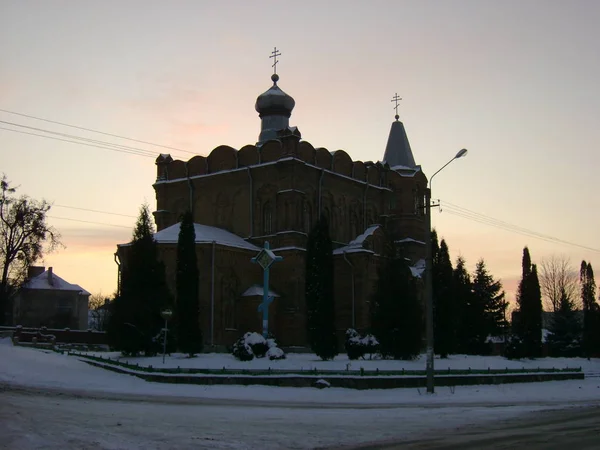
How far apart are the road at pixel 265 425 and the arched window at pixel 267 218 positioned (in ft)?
82.2

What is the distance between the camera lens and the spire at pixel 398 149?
53.7 m

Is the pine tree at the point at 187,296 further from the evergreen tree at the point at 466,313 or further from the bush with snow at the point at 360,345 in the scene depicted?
the evergreen tree at the point at 466,313

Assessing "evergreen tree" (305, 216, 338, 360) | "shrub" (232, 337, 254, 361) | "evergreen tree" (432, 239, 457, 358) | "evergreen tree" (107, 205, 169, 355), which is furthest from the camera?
"evergreen tree" (432, 239, 457, 358)

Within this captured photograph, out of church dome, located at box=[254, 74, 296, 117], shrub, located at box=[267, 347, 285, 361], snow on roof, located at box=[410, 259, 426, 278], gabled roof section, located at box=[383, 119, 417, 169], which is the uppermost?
church dome, located at box=[254, 74, 296, 117]

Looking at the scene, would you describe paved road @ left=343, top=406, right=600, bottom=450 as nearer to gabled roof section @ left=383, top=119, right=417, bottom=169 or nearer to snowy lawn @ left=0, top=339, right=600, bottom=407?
snowy lawn @ left=0, top=339, right=600, bottom=407

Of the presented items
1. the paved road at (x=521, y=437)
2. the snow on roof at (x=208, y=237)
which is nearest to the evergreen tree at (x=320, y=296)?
the snow on roof at (x=208, y=237)

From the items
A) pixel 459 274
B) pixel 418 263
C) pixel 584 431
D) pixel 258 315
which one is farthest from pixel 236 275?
pixel 584 431

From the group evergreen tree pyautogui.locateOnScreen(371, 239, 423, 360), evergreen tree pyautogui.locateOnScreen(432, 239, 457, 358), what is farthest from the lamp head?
evergreen tree pyautogui.locateOnScreen(432, 239, 457, 358)

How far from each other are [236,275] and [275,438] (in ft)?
94.1

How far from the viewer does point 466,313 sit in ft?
156

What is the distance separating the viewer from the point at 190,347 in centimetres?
3162

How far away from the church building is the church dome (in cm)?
7

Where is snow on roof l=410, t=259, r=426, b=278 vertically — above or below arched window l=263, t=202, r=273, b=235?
below

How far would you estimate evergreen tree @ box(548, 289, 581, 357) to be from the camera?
54.0 m
